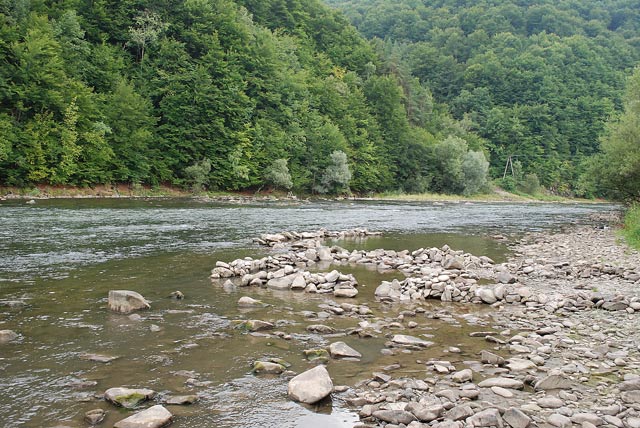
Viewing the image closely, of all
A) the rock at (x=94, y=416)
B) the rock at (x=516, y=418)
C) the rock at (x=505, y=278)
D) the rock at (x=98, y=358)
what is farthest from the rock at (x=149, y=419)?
the rock at (x=505, y=278)

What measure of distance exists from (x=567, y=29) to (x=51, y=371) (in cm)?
17906

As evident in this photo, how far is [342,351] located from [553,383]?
9.50 ft

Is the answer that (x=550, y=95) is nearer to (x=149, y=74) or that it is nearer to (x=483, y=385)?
(x=149, y=74)

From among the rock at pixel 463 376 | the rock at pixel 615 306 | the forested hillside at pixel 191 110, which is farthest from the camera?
the forested hillside at pixel 191 110

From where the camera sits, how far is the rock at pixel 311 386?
18.7 ft

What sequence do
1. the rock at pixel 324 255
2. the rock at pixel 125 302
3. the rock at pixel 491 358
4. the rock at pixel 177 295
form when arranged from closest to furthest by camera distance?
the rock at pixel 491 358 → the rock at pixel 125 302 → the rock at pixel 177 295 → the rock at pixel 324 255

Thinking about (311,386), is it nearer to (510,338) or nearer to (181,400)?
(181,400)

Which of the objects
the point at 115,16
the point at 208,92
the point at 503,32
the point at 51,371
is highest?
the point at 503,32

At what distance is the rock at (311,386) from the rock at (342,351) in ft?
3.68

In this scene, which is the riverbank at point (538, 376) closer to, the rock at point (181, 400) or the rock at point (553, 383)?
the rock at point (553, 383)

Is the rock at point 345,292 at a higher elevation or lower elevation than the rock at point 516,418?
lower

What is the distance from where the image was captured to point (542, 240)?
22578 millimetres

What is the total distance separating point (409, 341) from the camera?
7.85 meters

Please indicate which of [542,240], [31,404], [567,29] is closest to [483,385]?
[31,404]
